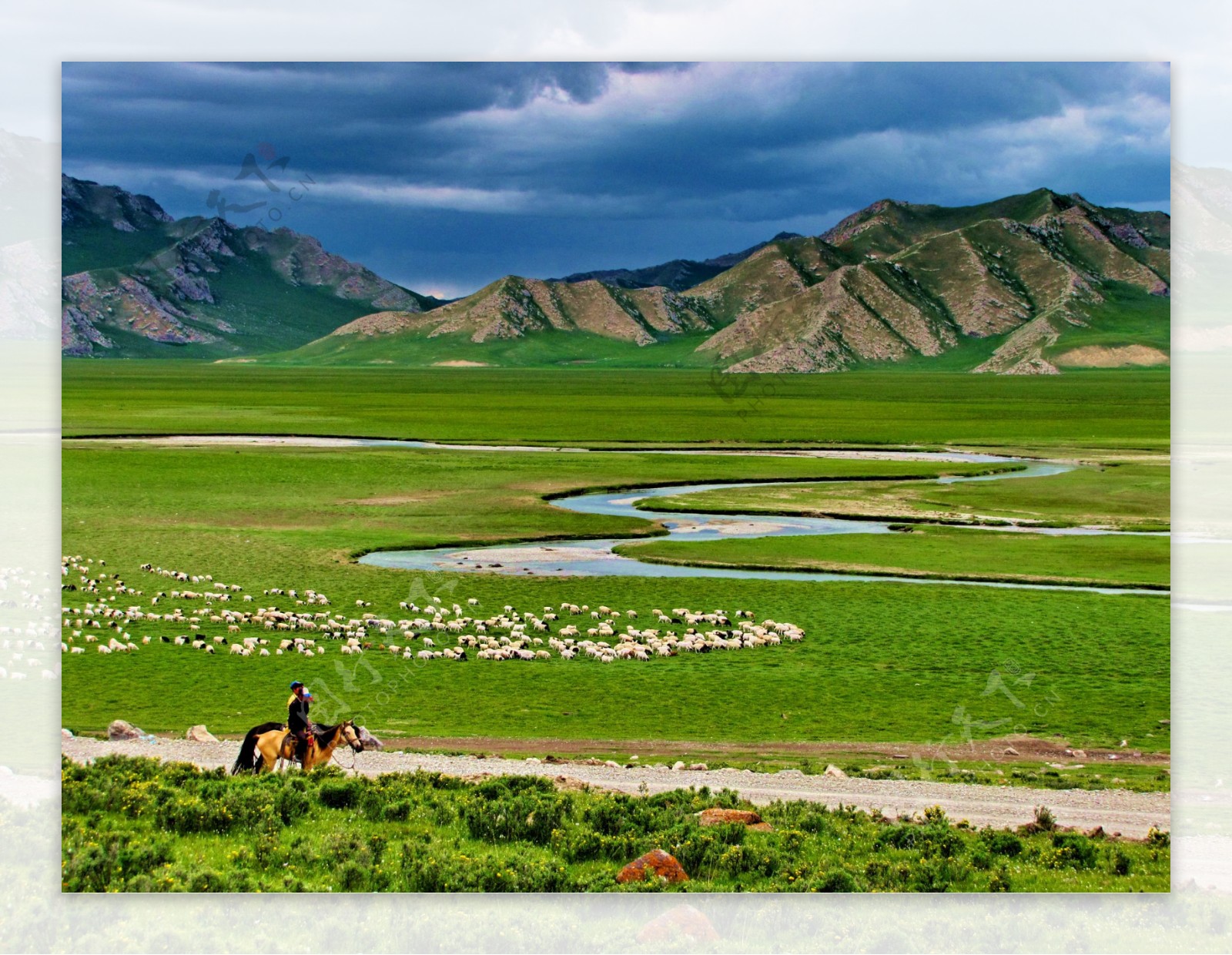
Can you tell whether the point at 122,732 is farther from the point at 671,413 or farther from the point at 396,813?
the point at 671,413

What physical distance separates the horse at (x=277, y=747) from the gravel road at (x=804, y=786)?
1.12 m

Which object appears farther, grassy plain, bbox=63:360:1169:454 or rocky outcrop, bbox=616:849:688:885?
grassy plain, bbox=63:360:1169:454

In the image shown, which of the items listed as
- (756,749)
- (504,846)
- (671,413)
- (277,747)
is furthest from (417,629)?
(671,413)

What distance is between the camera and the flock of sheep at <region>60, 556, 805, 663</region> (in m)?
30.9

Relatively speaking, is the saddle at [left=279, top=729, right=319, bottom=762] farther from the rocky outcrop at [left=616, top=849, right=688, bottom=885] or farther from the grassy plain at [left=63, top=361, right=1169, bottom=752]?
the rocky outcrop at [left=616, top=849, right=688, bottom=885]

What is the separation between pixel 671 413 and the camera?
131 meters

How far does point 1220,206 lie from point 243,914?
20.1m

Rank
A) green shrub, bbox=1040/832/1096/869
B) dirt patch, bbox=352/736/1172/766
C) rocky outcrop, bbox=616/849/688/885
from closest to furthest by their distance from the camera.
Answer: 1. rocky outcrop, bbox=616/849/688/885
2. green shrub, bbox=1040/832/1096/869
3. dirt patch, bbox=352/736/1172/766

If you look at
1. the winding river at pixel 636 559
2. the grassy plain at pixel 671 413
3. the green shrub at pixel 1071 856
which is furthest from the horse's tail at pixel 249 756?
the grassy plain at pixel 671 413

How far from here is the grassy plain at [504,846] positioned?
54.2ft

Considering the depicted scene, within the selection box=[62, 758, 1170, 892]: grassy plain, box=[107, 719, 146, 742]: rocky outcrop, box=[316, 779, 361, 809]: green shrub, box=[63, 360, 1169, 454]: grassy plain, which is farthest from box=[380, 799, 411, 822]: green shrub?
box=[63, 360, 1169, 454]: grassy plain

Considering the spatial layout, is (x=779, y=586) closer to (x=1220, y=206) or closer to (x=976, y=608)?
(x=976, y=608)

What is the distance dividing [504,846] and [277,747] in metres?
4.56

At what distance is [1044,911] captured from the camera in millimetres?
16406
